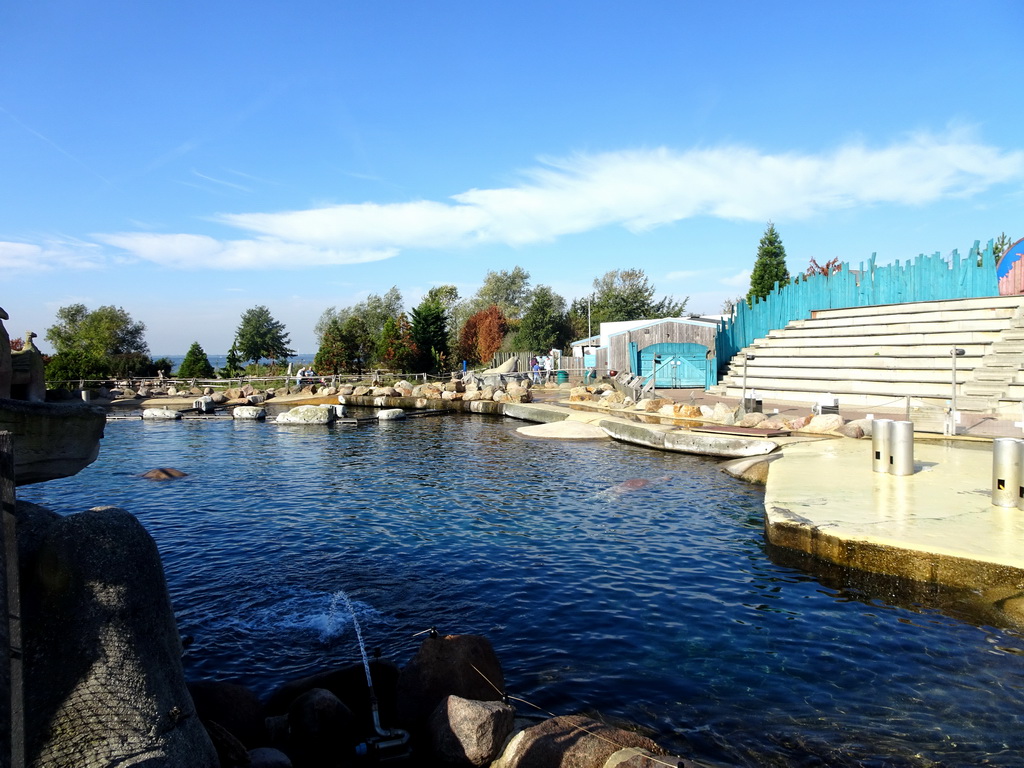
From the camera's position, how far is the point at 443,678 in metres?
6.11

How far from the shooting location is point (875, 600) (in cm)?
832

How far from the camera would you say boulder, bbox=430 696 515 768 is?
5344mm

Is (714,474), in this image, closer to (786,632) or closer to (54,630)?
(786,632)

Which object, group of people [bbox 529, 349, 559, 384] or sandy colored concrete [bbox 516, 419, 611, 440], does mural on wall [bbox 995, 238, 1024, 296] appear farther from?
group of people [bbox 529, 349, 559, 384]

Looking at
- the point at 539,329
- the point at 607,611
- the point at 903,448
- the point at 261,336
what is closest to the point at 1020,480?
the point at 903,448

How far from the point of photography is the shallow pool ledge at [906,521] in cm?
796

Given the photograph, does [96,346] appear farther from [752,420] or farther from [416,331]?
[752,420]

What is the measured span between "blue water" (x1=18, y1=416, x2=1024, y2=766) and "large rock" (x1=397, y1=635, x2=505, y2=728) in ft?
1.55

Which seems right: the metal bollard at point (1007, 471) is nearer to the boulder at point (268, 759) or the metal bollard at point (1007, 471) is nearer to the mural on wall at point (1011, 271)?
the boulder at point (268, 759)

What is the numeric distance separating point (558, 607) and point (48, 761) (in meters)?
5.79

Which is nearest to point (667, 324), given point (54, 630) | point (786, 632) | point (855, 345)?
point (855, 345)

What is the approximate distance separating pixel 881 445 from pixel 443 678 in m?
9.86

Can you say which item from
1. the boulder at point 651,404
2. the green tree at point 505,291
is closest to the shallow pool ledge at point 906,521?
the boulder at point 651,404

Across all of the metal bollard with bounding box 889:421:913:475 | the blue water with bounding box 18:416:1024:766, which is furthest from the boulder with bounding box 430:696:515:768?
the metal bollard with bounding box 889:421:913:475
